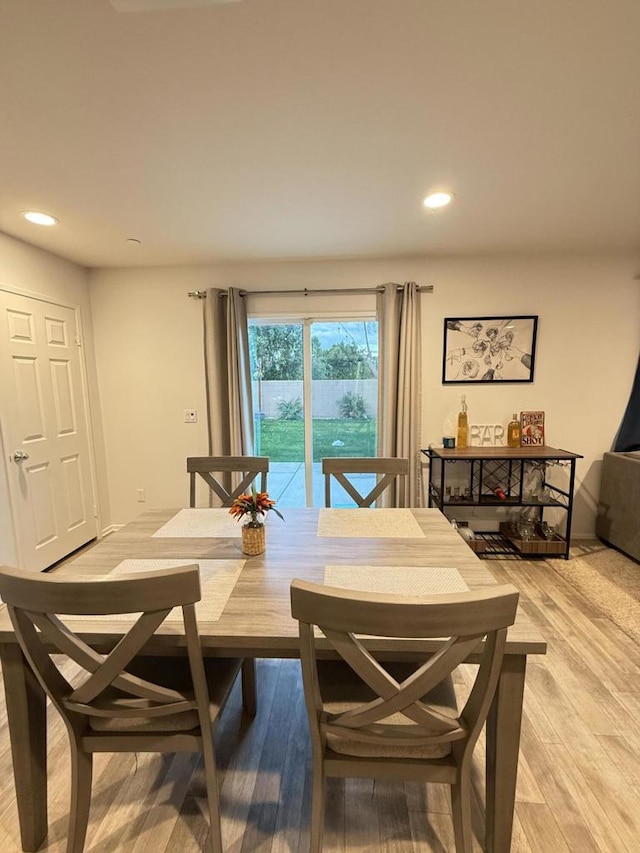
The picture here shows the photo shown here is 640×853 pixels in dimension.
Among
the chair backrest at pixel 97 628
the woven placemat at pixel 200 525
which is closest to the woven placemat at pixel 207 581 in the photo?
the chair backrest at pixel 97 628

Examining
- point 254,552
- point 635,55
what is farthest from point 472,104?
point 254,552

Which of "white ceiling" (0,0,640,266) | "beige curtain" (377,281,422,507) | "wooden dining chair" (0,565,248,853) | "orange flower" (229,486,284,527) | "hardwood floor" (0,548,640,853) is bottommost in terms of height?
"hardwood floor" (0,548,640,853)

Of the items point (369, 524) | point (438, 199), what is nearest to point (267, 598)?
point (369, 524)

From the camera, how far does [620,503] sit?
9.41 feet

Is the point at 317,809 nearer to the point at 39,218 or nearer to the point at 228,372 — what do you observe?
the point at 228,372

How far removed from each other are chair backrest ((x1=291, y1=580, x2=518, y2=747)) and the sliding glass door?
8.02ft

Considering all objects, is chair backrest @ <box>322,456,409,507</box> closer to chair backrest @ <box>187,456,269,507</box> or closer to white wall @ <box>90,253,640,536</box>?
chair backrest @ <box>187,456,269,507</box>

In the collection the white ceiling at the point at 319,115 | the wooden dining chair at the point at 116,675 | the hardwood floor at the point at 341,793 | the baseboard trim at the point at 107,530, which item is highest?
the white ceiling at the point at 319,115

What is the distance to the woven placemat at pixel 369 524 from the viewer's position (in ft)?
5.13

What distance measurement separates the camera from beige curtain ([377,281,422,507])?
2.98 meters

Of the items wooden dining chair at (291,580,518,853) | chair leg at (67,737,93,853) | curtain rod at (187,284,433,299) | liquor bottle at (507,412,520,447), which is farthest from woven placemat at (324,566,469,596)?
curtain rod at (187,284,433,299)

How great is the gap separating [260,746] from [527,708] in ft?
3.74

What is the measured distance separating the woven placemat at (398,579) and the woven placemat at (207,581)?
0.32 meters

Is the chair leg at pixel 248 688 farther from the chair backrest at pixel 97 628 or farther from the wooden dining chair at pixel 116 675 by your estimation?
the chair backrest at pixel 97 628
